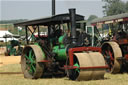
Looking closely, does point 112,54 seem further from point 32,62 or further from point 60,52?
point 32,62

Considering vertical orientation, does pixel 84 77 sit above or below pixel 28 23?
below

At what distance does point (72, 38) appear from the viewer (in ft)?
29.5

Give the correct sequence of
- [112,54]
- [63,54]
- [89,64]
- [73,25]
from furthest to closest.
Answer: [112,54], [63,54], [73,25], [89,64]

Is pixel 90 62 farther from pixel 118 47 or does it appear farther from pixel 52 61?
pixel 118 47

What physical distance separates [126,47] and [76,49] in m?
2.91

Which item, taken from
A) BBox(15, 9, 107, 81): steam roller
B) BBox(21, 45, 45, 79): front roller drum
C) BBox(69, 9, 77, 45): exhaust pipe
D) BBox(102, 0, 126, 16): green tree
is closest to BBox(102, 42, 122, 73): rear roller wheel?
BBox(15, 9, 107, 81): steam roller

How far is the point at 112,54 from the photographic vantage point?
11.1 m

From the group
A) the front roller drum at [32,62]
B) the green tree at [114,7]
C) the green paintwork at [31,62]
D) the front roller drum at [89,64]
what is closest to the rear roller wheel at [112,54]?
the front roller drum at [89,64]

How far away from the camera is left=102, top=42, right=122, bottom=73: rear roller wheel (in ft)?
34.5

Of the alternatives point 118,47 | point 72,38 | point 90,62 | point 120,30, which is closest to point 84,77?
point 90,62

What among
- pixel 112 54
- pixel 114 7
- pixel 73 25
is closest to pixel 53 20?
pixel 73 25

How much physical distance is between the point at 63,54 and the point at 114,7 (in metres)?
53.0

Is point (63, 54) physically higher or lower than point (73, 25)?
lower

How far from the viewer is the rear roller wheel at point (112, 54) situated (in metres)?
10.5
